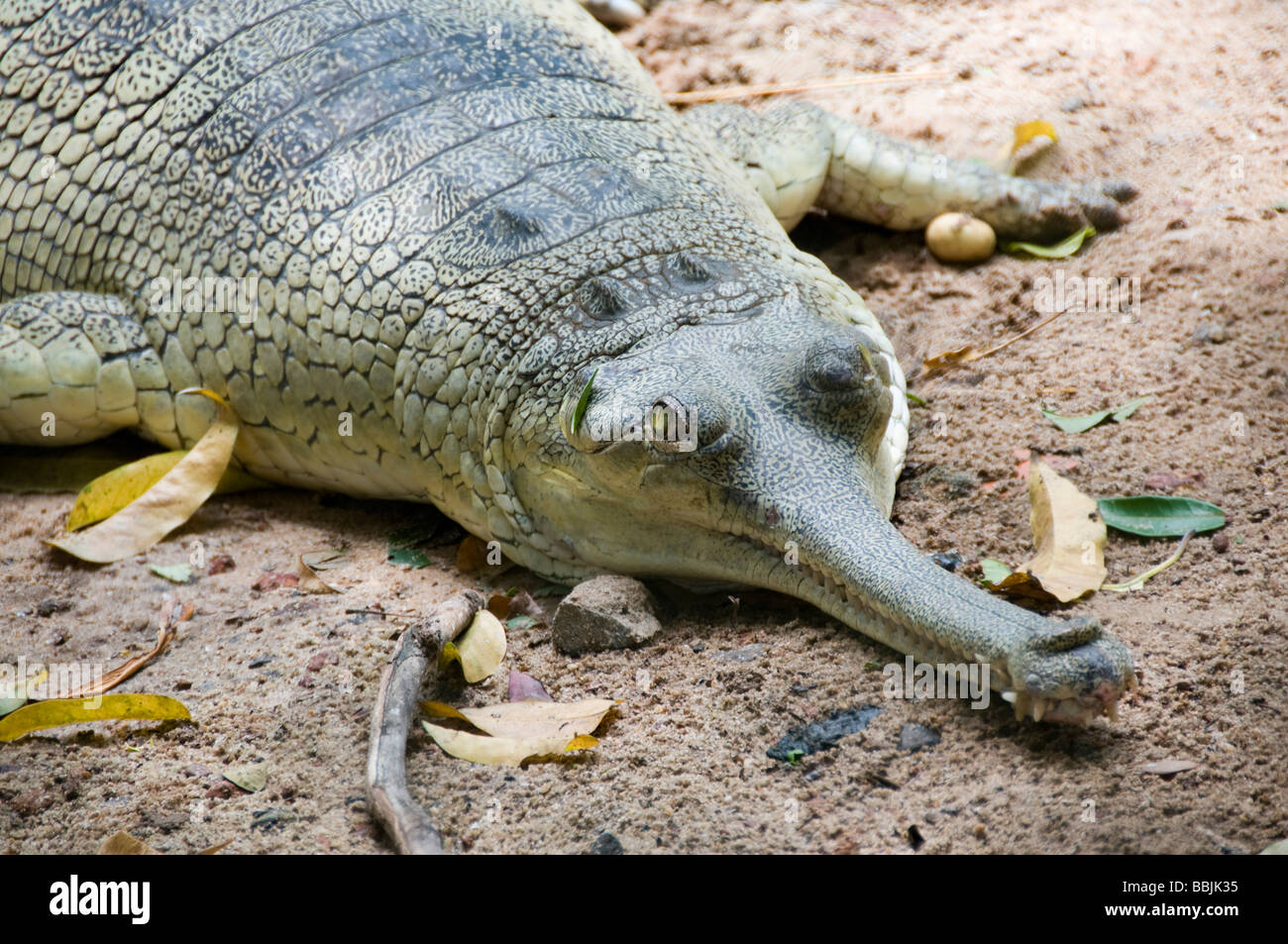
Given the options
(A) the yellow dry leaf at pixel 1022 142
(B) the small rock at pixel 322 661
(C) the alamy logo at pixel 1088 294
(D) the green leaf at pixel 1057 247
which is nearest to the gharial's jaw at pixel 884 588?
(B) the small rock at pixel 322 661

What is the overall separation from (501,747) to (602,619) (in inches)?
18.6

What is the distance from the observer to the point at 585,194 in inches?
140

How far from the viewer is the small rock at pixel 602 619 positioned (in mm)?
3033

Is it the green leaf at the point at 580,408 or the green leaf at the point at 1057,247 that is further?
the green leaf at the point at 1057,247

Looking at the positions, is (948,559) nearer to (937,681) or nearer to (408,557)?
(937,681)

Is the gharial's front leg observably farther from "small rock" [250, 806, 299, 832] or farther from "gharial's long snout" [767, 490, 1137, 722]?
"small rock" [250, 806, 299, 832]

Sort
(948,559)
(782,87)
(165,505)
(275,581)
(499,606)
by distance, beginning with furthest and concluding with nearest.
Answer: (782,87) → (165,505) → (275,581) → (499,606) → (948,559)

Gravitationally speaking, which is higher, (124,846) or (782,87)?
(782,87)

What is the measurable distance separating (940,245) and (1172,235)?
84 cm

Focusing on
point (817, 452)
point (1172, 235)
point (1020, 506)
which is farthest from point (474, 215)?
point (1172, 235)

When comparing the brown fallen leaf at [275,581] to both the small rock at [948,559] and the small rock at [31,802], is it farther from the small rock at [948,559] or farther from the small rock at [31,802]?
the small rock at [948,559]

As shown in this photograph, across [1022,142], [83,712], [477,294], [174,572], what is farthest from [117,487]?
[1022,142]

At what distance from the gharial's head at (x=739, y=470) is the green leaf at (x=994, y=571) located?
0.29 meters
